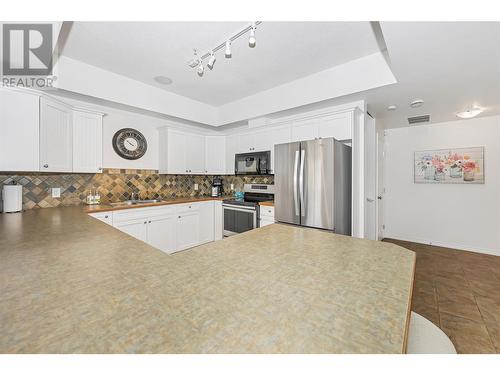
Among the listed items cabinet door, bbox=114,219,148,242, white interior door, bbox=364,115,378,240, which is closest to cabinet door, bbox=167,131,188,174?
cabinet door, bbox=114,219,148,242

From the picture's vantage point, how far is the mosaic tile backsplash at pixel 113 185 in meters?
2.75

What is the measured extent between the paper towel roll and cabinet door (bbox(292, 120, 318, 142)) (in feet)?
11.5

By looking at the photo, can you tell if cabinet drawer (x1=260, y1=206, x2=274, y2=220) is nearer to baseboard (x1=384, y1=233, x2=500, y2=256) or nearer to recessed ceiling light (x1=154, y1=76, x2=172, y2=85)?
recessed ceiling light (x1=154, y1=76, x2=172, y2=85)

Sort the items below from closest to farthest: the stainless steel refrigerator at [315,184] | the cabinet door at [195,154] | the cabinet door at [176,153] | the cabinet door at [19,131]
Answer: the cabinet door at [19,131] → the stainless steel refrigerator at [315,184] → the cabinet door at [176,153] → the cabinet door at [195,154]

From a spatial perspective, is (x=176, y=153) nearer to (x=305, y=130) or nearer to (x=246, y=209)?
(x=246, y=209)

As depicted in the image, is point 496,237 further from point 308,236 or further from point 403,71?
point 308,236

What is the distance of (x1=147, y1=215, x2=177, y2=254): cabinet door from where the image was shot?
10.8ft

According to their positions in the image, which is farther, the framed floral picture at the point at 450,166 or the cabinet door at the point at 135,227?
the framed floral picture at the point at 450,166

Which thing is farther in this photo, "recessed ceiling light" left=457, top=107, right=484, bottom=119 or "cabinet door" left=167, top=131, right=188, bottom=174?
"cabinet door" left=167, top=131, right=188, bottom=174

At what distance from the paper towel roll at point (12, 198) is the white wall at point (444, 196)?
605cm

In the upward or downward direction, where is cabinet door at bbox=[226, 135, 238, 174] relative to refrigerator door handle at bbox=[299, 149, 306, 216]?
upward

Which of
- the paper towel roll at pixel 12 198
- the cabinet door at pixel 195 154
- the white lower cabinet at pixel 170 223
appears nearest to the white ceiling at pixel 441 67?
the cabinet door at pixel 195 154

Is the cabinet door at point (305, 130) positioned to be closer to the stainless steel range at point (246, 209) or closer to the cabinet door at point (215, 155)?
the stainless steel range at point (246, 209)
